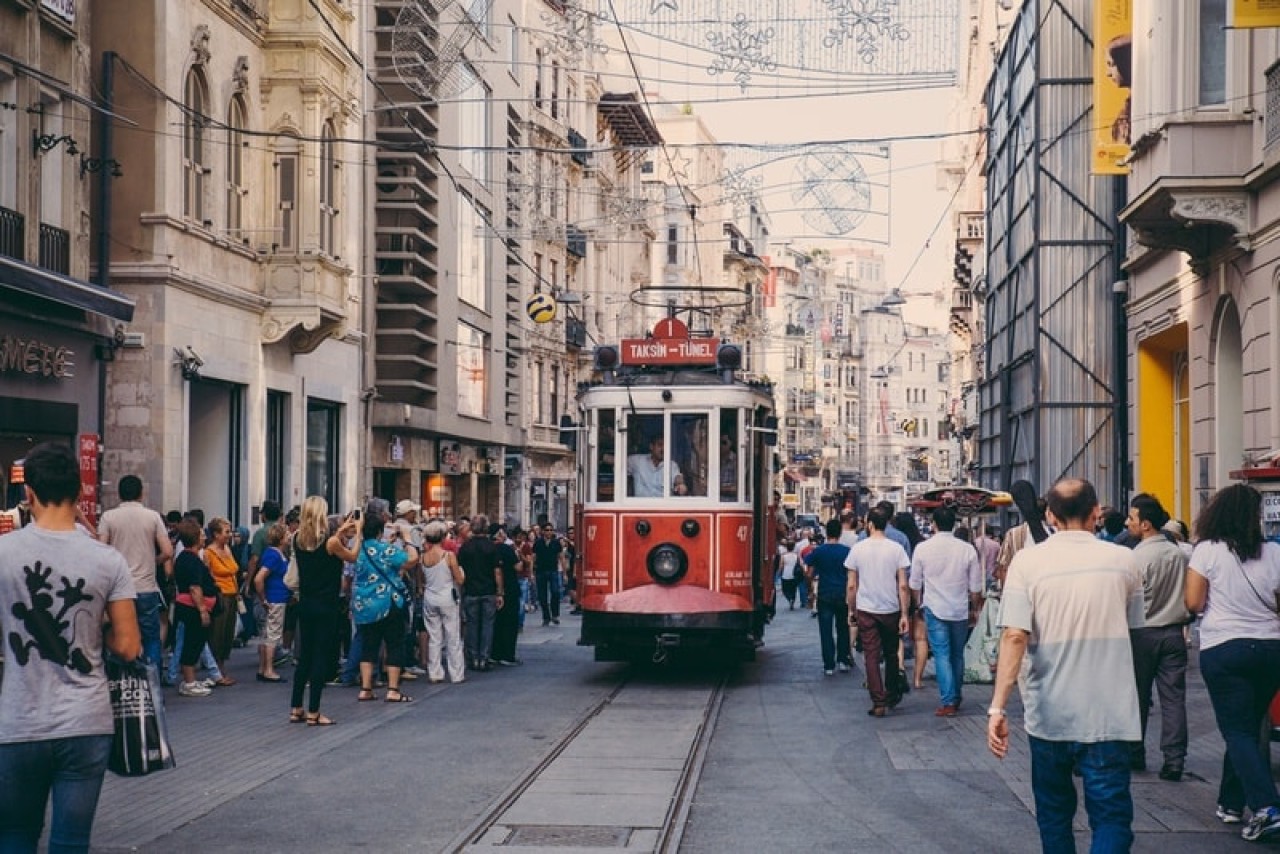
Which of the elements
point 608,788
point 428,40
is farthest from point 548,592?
point 608,788

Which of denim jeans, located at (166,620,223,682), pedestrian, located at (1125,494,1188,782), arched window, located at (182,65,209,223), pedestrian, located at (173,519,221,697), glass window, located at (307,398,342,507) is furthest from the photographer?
glass window, located at (307,398,342,507)

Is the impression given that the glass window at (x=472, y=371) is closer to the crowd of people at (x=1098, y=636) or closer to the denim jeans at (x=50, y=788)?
the crowd of people at (x=1098, y=636)

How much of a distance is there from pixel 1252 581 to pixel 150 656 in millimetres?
8873

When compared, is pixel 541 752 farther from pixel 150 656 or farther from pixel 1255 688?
pixel 1255 688

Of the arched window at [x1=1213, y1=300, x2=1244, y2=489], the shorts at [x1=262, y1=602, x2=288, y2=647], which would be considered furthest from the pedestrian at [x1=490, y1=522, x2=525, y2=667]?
the arched window at [x1=1213, y1=300, x2=1244, y2=489]

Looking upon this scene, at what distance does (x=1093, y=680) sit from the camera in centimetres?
661

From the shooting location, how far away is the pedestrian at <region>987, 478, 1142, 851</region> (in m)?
6.57

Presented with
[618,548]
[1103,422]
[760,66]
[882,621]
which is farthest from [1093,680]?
[1103,422]

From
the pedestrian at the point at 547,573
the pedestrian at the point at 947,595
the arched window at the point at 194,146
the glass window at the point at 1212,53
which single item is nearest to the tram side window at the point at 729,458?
the pedestrian at the point at 947,595

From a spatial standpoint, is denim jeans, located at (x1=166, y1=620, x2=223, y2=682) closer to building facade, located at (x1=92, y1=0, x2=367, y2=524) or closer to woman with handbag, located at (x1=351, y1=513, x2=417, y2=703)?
woman with handbag, located at (x1=351, y1=513, x2=417, y2=703)

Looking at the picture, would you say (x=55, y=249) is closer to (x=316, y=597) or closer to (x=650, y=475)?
(x=650, y=475)

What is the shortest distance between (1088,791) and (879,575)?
27.8ft

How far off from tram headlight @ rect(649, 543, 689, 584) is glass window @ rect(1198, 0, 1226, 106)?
8.34 meters

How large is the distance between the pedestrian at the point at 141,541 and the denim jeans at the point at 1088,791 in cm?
862
